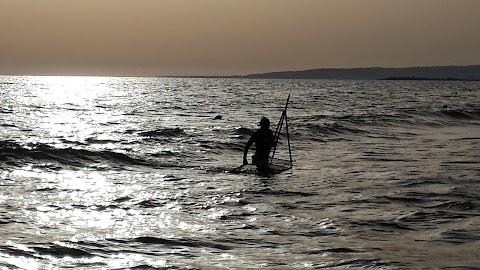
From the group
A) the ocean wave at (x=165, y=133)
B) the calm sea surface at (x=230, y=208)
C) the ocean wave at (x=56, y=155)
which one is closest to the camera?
the calm sea surface at (x=230, y=208)

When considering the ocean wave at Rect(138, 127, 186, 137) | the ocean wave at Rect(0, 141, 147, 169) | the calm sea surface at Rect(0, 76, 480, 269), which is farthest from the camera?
the ocean wave at Rect(138, 127, 186, 137)

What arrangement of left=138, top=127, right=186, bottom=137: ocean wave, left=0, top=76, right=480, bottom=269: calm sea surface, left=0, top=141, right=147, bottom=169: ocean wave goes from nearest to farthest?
left=0, top=76, right=480, bottom=269: calm sea surface → left=0, top=141, right=147, bottom=169: ocean wave → left=138, top=127, right=186, bottom=137: ocean wave

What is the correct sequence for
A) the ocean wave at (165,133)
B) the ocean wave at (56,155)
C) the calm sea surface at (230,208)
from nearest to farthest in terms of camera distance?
the calm sea surface at (230,208) → the ocean wave at (56,155) → the ocean wave at (165,133)

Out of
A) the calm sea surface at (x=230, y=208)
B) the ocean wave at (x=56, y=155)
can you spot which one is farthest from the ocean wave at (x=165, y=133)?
the ocean wave at (x=56, y=155)

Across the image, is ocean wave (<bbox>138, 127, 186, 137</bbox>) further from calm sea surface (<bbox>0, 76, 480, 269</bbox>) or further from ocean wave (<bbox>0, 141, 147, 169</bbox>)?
ocean wave (<bbox>0, 141, 147, 169</bbox>)

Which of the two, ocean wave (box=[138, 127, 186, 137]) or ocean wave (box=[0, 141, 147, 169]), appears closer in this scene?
ocean wave (box=[0, 141, 147, 169])

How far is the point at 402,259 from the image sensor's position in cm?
952

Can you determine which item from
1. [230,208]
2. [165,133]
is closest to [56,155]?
[230,208]

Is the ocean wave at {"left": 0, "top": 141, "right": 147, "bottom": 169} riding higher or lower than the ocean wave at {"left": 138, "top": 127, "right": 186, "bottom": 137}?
higher

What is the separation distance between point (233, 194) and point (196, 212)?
8.10 ft

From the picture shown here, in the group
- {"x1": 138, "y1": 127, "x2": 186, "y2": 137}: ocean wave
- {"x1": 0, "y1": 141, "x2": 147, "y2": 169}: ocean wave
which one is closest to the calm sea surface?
{"x1": 0, "y1": 141, "x2": 147, "y2": 169}: ocean wave

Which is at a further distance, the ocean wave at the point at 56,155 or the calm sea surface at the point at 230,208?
the ocean wave at the point at 56,155

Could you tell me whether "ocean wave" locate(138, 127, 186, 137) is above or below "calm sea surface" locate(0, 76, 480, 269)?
below

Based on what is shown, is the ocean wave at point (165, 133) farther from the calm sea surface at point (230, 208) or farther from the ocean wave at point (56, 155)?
the ocean wave at point (56, 155)
